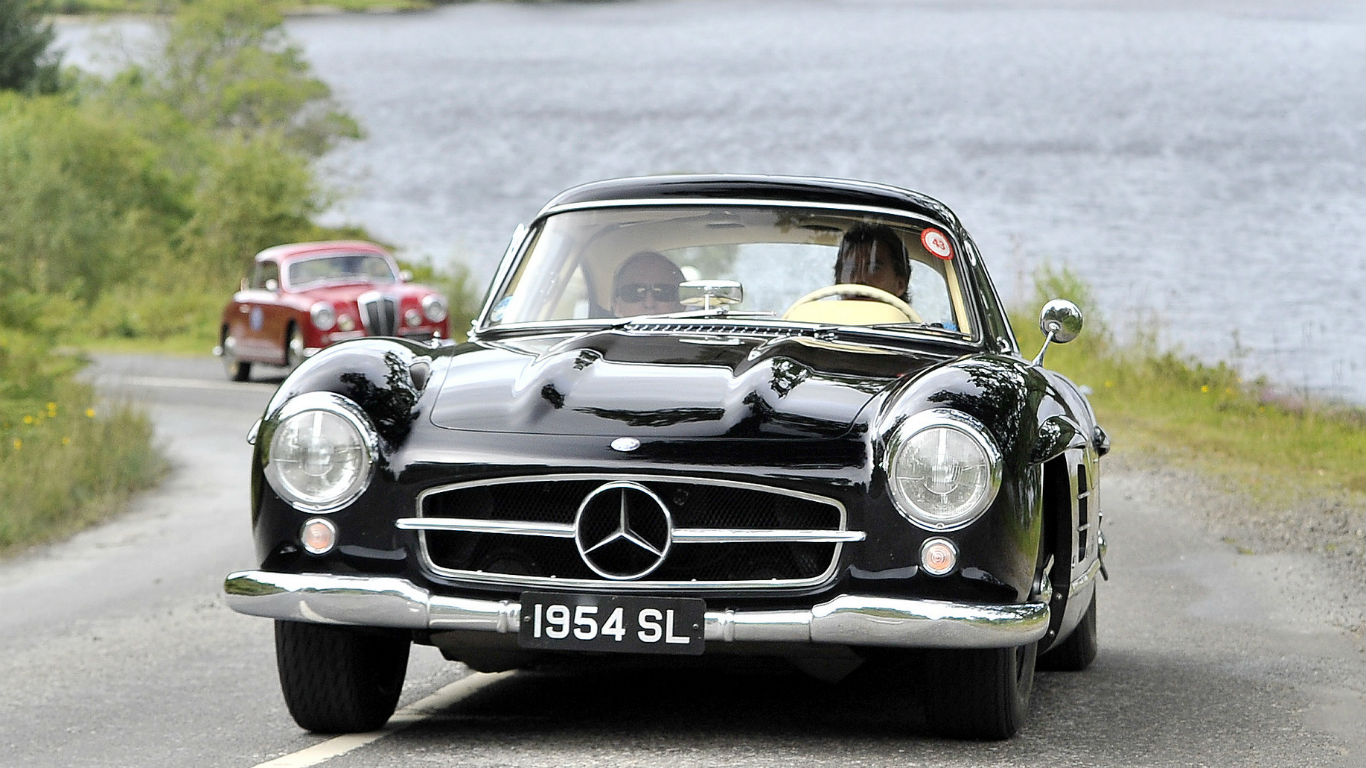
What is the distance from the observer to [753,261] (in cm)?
617

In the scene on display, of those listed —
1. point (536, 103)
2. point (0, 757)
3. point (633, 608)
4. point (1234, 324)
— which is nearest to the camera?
point (633, 608)

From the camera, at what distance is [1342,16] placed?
88125 millimetres

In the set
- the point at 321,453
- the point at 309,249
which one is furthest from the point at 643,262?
the point at 309,249

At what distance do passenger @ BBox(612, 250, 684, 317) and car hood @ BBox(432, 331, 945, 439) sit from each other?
1.95 feet

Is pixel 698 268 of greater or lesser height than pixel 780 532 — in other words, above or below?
above

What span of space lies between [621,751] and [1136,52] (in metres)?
80.7

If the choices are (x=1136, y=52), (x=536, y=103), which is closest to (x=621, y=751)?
(x=536, y=103)

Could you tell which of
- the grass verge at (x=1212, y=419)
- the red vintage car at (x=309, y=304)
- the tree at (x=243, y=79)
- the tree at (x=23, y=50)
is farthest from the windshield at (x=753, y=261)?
the tree at (x=243, y=79)

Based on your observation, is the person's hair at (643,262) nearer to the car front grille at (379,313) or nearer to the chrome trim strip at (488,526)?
the car front grille at (379,313)

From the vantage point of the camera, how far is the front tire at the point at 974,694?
4.55 m

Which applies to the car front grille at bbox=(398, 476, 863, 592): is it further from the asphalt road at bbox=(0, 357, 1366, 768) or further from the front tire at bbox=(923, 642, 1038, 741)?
the front tire at bbox=(923, 642, 1038, 741)

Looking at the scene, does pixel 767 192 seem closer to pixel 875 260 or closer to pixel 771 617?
pixel 875 260

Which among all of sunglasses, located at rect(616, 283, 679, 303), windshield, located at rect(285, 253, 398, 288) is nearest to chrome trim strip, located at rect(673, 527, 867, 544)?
sunglasses, located at rect(616, 283, 679, 303)

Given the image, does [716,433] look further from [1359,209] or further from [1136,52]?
[1136,52]
